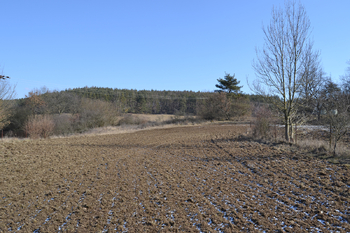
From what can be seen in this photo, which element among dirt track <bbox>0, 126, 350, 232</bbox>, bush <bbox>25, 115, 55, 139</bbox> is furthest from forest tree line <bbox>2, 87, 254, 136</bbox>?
dirt track <bbox>0, 126, 350, 232</bbox>

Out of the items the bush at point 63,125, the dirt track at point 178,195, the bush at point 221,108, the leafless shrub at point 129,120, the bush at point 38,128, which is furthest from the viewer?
the bush at point 221,108

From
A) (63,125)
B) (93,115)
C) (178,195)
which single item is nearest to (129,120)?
(93,115)

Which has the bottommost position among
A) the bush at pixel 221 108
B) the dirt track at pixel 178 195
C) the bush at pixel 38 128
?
the dirt track at pixel 178 195

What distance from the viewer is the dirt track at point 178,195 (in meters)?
4.37

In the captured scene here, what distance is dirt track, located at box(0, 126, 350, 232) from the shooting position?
14.3 ft

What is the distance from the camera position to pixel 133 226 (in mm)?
4336

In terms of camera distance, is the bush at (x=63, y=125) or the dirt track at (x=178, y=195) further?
the bush at (x=63, y=125)

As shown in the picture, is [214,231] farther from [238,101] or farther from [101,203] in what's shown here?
[238,101]

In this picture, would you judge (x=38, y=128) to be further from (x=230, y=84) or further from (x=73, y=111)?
(x=230, y=84)

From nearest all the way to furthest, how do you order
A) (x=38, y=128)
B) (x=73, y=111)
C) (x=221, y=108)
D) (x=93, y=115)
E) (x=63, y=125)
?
1. (x=38, y=128)
2. (x=63, y=125)
3. (x=93, y=115)
4. (x=73, y=111)
5. (x=221, y=108)

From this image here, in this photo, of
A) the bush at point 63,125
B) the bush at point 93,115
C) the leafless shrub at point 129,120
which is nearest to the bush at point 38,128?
the bush at point 63,125

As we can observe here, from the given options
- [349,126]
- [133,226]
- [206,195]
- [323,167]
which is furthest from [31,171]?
[349,126]

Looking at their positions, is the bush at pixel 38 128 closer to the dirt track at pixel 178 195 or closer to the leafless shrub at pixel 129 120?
the dirt track at pixel 178 195

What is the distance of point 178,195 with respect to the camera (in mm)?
5930
